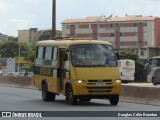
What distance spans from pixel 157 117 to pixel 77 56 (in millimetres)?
6540

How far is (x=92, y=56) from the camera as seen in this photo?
23.1 m

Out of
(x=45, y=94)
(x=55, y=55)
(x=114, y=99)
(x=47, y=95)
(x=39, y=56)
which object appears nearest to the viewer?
(x=114, y=99)

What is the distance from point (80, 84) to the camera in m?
22.2

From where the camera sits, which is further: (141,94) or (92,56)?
(141,94)

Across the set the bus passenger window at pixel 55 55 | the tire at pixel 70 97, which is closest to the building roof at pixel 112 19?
the bus passenger window at pixel 55 55

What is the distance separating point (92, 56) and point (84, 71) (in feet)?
2.96

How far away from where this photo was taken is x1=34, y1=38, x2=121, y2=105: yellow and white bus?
881 inches

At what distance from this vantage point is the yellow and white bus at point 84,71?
22375 millimetres

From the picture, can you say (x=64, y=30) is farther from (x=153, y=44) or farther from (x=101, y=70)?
(x=101, y=70)

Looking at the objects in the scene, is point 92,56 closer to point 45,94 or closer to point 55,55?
point 55,55

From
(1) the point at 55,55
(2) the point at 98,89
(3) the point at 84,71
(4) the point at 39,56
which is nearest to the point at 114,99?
(2) the point at 98,89

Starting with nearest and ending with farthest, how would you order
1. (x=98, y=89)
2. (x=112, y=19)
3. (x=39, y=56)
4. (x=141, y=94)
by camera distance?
(x=98, y=89) → (x=141, y=94) → (x=39, y=56) → (x=112, y=19)

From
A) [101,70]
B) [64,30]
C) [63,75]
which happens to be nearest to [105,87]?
[101,70]

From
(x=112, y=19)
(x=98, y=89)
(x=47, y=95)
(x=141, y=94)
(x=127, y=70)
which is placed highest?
(x=112, y=19)
